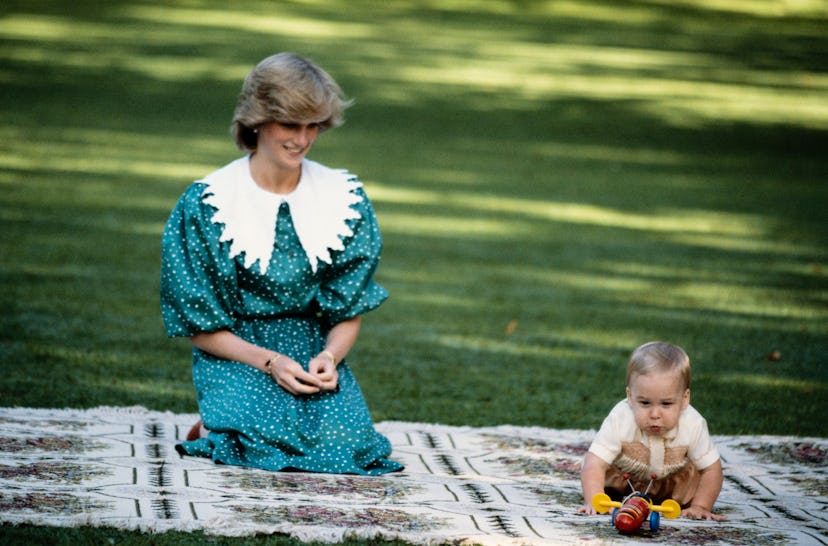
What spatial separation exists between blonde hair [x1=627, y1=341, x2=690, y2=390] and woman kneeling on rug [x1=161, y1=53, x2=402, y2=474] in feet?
2.80

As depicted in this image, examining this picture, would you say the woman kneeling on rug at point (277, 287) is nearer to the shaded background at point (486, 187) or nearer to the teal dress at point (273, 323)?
the teal dress at point (273, 323)

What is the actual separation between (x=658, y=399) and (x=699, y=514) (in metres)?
0.33

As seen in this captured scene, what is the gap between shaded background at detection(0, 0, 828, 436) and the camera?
5.14 metres

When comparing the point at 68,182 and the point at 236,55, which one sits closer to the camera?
the point at 68,182

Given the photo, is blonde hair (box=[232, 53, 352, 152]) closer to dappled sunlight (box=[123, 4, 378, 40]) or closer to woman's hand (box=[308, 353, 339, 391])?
woman's hand (box=[308, 353, 339, 391])

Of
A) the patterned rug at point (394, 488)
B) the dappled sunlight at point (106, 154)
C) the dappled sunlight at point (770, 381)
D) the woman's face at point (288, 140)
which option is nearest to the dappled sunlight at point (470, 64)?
the dappled sunlight at point (106, 154)

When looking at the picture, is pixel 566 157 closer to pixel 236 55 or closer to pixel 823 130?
pixel 823 130

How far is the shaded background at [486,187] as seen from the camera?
202 inches

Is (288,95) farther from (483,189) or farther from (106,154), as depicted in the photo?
(106,154)

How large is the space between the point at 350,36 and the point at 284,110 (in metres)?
13.4

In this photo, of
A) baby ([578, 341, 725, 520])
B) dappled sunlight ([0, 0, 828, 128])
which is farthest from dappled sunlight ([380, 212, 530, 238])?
dappled sunlight ([0, 0, 828, 128])

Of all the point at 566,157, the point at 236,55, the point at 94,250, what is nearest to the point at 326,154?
the point at 566,157

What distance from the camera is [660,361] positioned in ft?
10.6

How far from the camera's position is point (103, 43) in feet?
50.8
